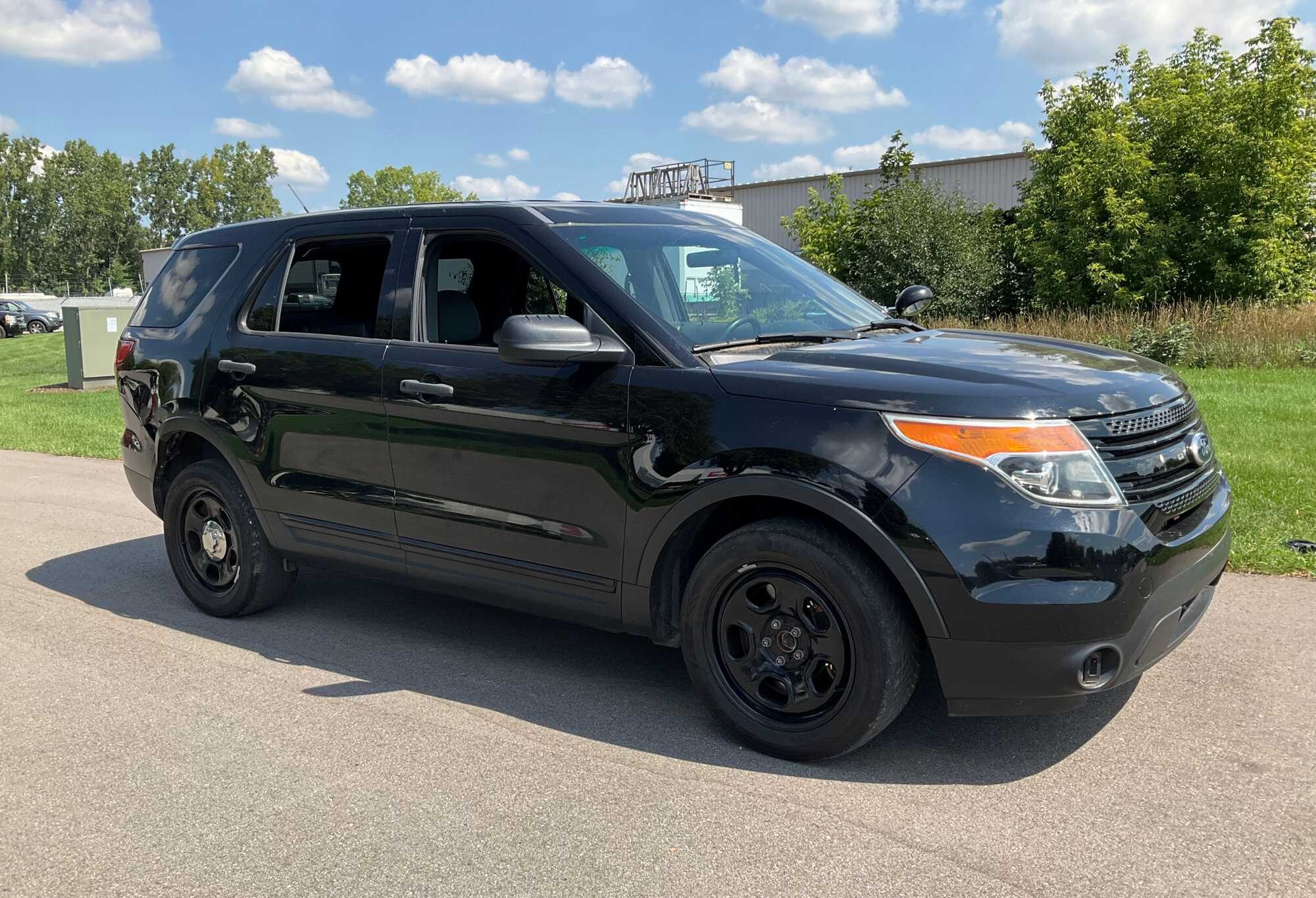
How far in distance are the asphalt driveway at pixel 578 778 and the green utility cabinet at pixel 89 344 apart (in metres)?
16.6

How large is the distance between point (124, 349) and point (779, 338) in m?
3.92

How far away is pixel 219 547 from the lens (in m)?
5.62

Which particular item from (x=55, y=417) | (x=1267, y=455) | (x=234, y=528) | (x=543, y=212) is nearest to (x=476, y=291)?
(x=543, y=212)

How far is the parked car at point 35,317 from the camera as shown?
1941 inches

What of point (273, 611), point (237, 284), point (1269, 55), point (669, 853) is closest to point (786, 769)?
point (669, 853)

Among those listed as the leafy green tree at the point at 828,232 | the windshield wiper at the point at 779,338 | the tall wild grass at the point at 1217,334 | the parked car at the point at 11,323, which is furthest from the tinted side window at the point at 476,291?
the parked car at the point at 11,323

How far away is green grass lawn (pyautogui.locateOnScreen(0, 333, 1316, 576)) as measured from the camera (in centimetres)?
644

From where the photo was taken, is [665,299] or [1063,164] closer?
[665,299]

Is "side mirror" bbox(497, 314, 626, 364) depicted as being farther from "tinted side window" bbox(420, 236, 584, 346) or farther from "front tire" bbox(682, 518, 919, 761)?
"front tire" bbox(682, 518, 919, 761)

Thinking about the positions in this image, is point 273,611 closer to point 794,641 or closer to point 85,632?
point 85,632

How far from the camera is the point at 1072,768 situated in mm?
3668

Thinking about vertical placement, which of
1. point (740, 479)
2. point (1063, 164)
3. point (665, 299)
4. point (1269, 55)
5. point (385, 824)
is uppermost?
point (1269, 55)

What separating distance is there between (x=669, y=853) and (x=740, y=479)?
3.99 ft

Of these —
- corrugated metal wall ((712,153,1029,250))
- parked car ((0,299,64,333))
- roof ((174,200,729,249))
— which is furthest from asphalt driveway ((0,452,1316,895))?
parked car ((0,299,64,333))
